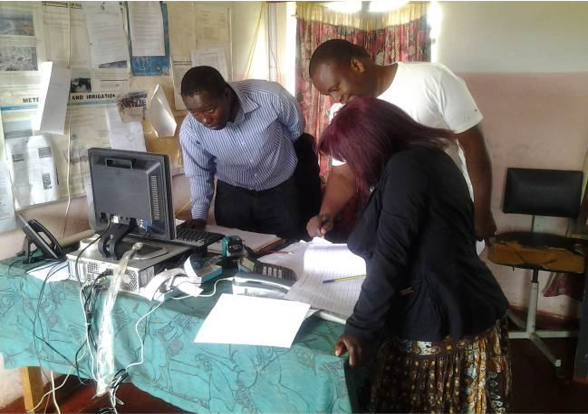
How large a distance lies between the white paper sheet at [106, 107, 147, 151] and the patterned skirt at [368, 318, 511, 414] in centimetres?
149

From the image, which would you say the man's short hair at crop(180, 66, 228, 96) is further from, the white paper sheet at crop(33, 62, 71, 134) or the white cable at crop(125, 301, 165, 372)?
the white cable at crop(125, 301, 165, 372)

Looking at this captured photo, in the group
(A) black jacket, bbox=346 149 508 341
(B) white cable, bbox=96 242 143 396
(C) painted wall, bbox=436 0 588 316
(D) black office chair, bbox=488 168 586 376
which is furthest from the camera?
(C) painted wall, bbox=436 0 588 316

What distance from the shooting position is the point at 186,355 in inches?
52.2

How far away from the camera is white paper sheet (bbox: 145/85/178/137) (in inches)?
91.4

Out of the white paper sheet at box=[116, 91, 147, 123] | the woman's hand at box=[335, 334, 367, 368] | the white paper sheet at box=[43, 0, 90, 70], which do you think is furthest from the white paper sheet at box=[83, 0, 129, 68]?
the woman's hand at box=[335, 334, 367, 368]

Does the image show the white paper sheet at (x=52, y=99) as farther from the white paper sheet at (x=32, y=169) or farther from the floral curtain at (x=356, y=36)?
the floral curtain at (x=356, y=36)

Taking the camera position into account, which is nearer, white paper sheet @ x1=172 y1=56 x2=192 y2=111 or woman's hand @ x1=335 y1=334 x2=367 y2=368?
woman's hand @ x1=335 y1=334 x2=367 y2=368

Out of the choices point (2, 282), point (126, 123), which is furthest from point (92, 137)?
point (2, 282)

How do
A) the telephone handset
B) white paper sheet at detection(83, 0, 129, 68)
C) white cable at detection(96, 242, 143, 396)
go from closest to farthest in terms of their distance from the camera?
white cable at detection(96, 242, 143, 396), the telephone handset, white paper sheet at detection(83, 0, 129, 68)

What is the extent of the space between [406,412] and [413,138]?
682mm

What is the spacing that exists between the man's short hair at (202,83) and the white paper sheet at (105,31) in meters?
0.45

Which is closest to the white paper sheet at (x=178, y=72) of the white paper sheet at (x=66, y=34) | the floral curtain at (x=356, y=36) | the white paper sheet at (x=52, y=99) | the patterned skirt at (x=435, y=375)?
the white paper sheet at (x=66, y=34)

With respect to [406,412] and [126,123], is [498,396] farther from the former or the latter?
[126,123]

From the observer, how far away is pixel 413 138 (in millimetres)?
1119
